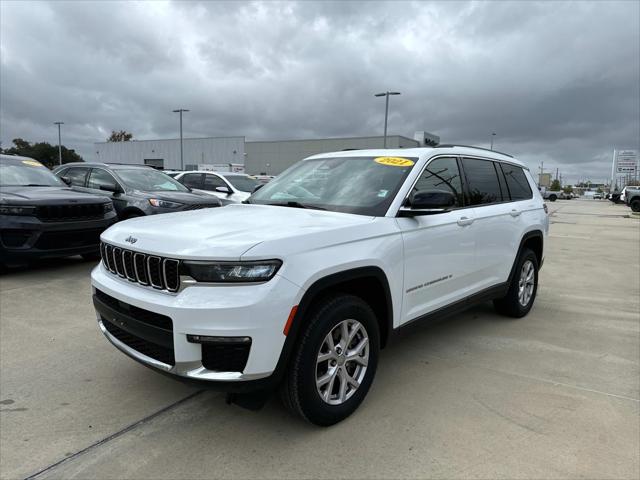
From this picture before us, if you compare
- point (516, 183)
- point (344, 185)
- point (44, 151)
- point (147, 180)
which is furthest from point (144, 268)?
point (44, 151)

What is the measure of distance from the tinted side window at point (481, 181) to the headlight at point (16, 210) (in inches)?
222

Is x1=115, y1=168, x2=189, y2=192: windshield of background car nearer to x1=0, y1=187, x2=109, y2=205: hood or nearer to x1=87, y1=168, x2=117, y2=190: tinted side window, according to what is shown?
x1=87, y1=168, x2=117, y2=190: tinted side window

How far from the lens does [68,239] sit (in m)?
6.59

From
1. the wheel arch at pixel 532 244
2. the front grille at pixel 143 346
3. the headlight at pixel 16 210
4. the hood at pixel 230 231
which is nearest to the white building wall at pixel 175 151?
the headlight at pixel 16 210

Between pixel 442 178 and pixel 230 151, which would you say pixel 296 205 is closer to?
pixel 442 178

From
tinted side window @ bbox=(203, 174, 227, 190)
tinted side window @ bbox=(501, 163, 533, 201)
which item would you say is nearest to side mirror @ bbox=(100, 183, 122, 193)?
tinted side window @ bbox=(203, 174, 227, 190)

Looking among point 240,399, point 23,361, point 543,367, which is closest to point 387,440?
point 240,399

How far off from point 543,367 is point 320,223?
2.41 meters

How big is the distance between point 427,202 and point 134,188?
6685 millimetres

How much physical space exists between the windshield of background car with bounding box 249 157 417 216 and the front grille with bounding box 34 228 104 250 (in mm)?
3795

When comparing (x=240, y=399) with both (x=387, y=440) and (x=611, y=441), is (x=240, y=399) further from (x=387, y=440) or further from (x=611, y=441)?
(x=611, y=441)

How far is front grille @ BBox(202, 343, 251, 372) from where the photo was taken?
2.36 meters

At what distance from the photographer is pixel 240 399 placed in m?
2.55

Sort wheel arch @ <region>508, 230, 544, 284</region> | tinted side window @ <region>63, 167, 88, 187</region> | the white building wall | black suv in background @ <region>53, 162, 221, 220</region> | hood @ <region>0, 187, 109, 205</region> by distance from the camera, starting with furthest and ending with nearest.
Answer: the white building wall → tinted side window @ <region>63, 167, 88, 187</region> → black suv in background @ <region>53, 162, 221, 220</region> → hood @ <region>0, 187, 109, 205</region> → wheel arch @ <region>508, 230, 544, 284</region>
